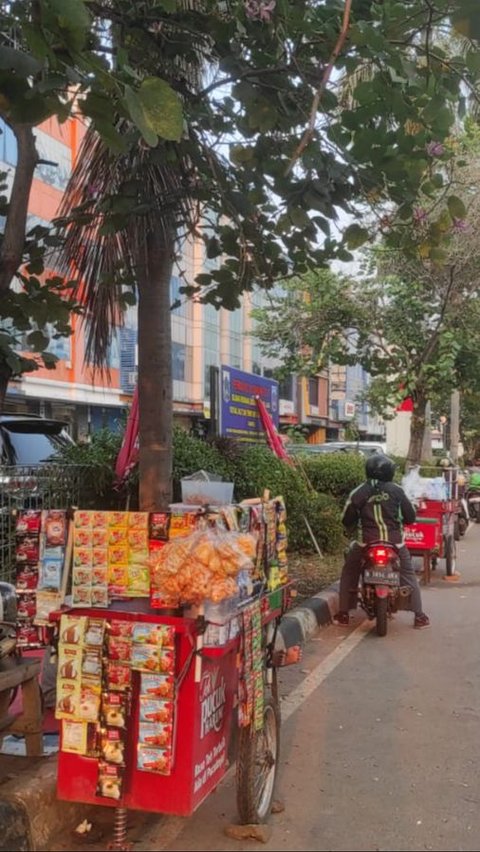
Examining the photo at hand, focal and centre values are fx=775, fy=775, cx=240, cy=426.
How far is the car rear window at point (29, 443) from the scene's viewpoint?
8.02 m

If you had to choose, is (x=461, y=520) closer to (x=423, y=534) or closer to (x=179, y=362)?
(x=423, y=534)

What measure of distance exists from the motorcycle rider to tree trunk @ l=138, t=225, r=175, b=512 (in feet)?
6.41

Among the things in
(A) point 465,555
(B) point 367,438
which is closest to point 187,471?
(A) point 465,555

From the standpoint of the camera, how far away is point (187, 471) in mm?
7828

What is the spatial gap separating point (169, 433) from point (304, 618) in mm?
2219

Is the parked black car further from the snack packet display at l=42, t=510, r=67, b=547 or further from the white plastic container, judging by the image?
the snack packet display at l=42, t=510, r=67, b=547

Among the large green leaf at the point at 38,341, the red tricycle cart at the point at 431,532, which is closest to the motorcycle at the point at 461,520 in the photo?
the red tricycle cart at the point at 431,532

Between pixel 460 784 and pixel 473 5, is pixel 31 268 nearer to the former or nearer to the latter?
pixel 473 5

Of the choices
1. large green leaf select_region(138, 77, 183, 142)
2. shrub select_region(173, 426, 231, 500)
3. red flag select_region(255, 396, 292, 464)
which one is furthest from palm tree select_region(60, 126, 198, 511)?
red flag select_region(255, 396, 292, 464)

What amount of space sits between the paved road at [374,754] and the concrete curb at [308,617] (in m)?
0.16

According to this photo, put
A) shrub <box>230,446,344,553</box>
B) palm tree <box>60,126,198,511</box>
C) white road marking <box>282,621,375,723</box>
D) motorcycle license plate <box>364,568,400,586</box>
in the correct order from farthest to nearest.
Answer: shrub <box>230,446,344,553</box> < motorcycle license plate <box>364,568,400,586</box> < palm tree <box>60,126,198,511</box> < white road marking <box>282,621,375,723</box>

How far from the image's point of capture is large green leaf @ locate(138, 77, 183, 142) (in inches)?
101

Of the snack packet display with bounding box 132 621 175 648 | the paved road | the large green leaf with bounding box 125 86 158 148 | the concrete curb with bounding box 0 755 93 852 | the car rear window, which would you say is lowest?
the paved road

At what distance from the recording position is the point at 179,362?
123 feet
